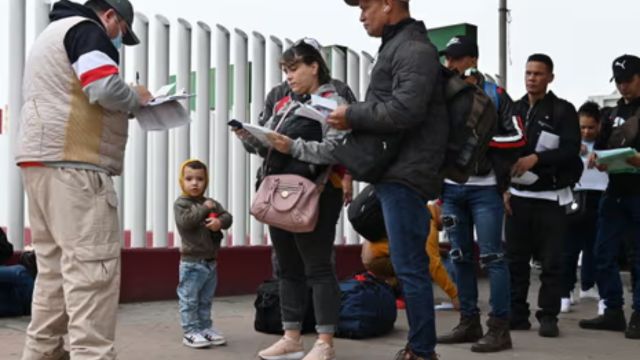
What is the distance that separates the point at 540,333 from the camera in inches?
227

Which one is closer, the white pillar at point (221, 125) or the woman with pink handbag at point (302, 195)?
the woman with pink handbag at point (302, 195)

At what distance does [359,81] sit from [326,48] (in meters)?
0.46

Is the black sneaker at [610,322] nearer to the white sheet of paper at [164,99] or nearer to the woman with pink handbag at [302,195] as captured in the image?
the woman with pink handbag at [302,195]

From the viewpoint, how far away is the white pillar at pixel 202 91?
7797 millimetres

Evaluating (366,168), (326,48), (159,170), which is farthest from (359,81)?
(366,168)

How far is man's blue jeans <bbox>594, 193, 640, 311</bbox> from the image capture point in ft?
19.7

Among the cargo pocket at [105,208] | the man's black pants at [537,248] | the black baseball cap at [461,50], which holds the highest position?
the black baseball cap at [461,50]

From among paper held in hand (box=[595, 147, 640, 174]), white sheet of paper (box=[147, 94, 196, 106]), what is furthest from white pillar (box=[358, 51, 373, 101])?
white sheet of paper (box=[147, 94, 196, 106])

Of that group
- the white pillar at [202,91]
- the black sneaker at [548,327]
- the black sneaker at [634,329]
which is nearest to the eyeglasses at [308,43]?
the black sneaker at [548,327]

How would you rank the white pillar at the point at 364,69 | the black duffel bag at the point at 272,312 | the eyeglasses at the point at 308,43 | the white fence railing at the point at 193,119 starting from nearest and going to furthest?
the eyeglasses at the point at 308,43 → the black duffel bag at the point at 272,312 → the white fence railing at the point at 193,119 → the white pillar at the point at 364,69

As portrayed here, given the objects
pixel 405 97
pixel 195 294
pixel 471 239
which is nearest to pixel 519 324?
pixel 471 239

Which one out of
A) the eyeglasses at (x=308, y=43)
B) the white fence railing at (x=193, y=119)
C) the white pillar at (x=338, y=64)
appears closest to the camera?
the eyeglasses at (x=308, y=43)

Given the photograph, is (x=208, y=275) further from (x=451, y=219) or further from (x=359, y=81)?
(x=359, y=81)

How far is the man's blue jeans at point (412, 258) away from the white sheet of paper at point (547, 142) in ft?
6.21
